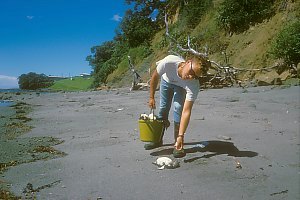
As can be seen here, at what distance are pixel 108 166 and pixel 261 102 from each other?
5444 mm

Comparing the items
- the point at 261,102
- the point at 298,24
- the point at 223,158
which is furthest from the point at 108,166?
the point at 298,24

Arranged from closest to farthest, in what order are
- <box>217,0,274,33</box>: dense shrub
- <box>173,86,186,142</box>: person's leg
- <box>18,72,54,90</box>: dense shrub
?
1. <box>173,86,186,142</box>: person's leg
2. <box>217,0,274,33</box>: dense shrub
3. <box>18,72,54,90</box>: dense shrub

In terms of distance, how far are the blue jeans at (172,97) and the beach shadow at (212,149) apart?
1.39ft

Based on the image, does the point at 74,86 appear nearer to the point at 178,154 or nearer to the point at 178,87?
the point at 178,87

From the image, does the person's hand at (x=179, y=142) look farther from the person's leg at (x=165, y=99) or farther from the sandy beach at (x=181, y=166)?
the person's leg at (x=165, y=99)

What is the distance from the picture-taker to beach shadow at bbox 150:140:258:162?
3941 millimetres

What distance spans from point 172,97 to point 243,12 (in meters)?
14.2

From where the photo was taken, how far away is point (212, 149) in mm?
4230

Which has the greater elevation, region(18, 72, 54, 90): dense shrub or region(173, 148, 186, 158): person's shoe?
region(18, 72, 54, 90): dense shrub

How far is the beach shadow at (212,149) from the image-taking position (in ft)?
12.9

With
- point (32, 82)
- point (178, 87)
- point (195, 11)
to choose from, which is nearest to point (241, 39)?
point (195, 11)

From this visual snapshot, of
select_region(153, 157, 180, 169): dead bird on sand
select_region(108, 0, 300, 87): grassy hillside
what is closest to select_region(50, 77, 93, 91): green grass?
select_region(108, 0, 300, 87): grassy hillside

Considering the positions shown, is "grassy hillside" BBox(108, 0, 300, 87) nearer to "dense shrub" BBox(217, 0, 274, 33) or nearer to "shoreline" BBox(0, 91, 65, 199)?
"dense shrub" BBox(217, 0, 274, 33)

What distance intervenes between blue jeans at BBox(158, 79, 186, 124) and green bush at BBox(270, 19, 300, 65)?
836 centimetres
